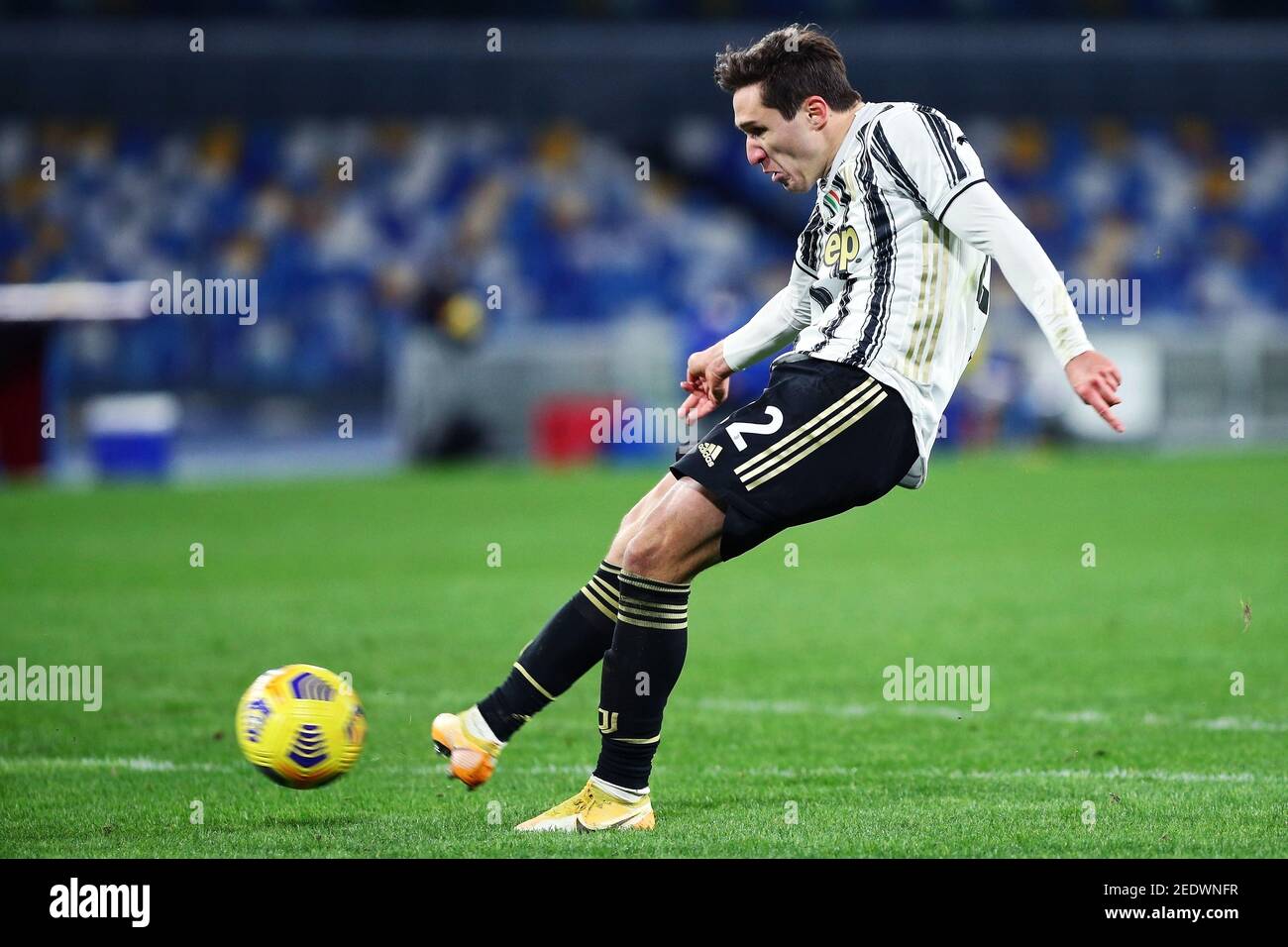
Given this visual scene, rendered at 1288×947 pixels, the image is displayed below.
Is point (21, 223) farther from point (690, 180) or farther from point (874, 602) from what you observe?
point (874, 602)

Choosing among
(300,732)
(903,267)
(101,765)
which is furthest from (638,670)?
(101,765)

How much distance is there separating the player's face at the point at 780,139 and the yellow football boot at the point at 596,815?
5.63 feet

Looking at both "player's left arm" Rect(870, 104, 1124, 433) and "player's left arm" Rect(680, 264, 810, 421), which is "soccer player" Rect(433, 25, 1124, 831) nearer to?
"player's left arm" Rect(870, 104, 1124, 433)

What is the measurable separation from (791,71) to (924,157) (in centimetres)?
46

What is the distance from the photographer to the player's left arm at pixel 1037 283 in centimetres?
420

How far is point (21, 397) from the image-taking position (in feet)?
69.8

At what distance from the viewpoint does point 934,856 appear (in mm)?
4410

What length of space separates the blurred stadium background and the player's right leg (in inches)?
793

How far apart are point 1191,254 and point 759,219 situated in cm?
767

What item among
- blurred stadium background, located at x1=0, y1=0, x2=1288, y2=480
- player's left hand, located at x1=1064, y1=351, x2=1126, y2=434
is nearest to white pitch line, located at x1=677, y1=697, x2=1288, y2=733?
player's left hand, located at x1=1064, y1=351, x2=1126, y2=434

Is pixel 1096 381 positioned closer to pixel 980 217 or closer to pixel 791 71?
pixel 980 217

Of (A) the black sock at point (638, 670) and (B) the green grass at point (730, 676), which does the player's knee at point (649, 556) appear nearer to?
(A) the black sock at point (638, 670)

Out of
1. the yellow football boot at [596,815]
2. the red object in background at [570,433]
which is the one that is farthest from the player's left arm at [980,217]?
the red object in background at [570,433]

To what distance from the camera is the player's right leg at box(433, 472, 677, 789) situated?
16.5 ft
